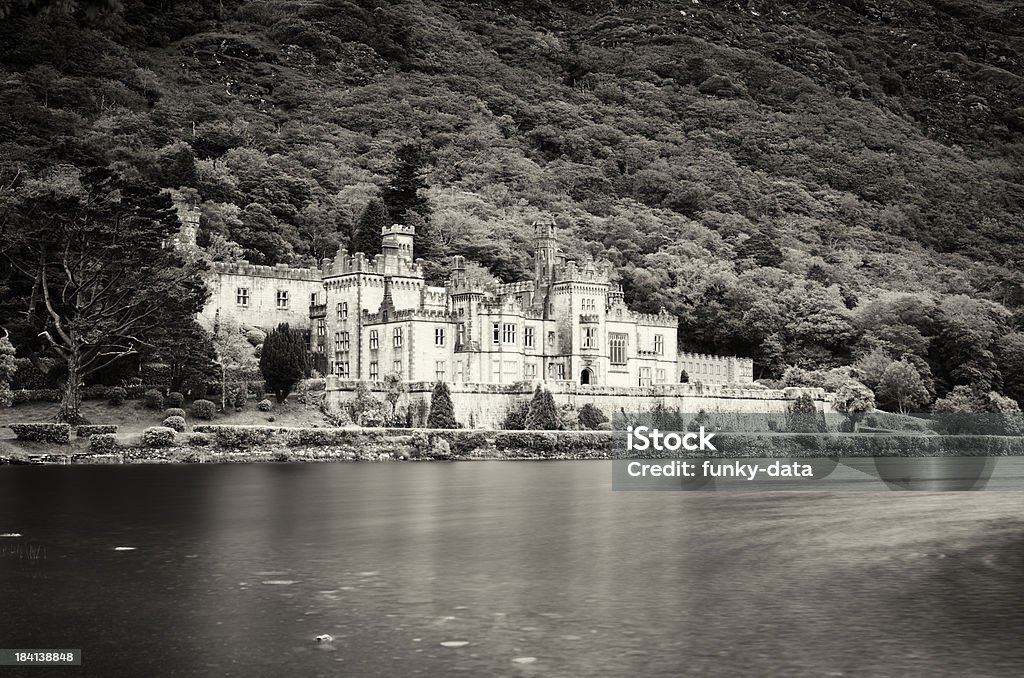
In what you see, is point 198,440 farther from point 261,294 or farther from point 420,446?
point 261,294

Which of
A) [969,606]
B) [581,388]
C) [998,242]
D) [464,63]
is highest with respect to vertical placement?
[464,63]

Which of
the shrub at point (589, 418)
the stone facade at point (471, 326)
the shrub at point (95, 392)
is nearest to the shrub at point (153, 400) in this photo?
the shrub at point (95, 392)

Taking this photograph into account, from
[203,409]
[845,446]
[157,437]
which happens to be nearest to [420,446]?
[203,409]

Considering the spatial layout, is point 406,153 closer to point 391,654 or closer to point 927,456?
point 927,456

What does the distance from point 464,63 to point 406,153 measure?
80219mm

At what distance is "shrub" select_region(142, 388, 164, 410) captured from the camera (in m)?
66.4

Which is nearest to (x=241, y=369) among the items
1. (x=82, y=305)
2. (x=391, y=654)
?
(x=82, y=305)

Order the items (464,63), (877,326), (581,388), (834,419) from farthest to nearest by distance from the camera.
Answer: (464,63)
(877,326)
(834,419)
(581,388)

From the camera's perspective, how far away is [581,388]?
260 ft

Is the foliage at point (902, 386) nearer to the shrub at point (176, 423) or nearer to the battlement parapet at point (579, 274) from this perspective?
the battlement parapet at point (579, 274)

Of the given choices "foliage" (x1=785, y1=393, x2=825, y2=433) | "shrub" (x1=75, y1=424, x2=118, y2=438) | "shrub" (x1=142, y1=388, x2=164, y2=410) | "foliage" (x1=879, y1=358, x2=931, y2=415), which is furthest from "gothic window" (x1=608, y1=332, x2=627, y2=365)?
"shrub" (x1=75, y1=424, x2=118, y2=438)

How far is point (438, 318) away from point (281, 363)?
36.5 feet

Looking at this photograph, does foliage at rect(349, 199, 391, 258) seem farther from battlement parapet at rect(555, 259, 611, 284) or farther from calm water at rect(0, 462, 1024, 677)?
calm water at rect(0, 462, 1024, 677)

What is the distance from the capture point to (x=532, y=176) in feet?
501
